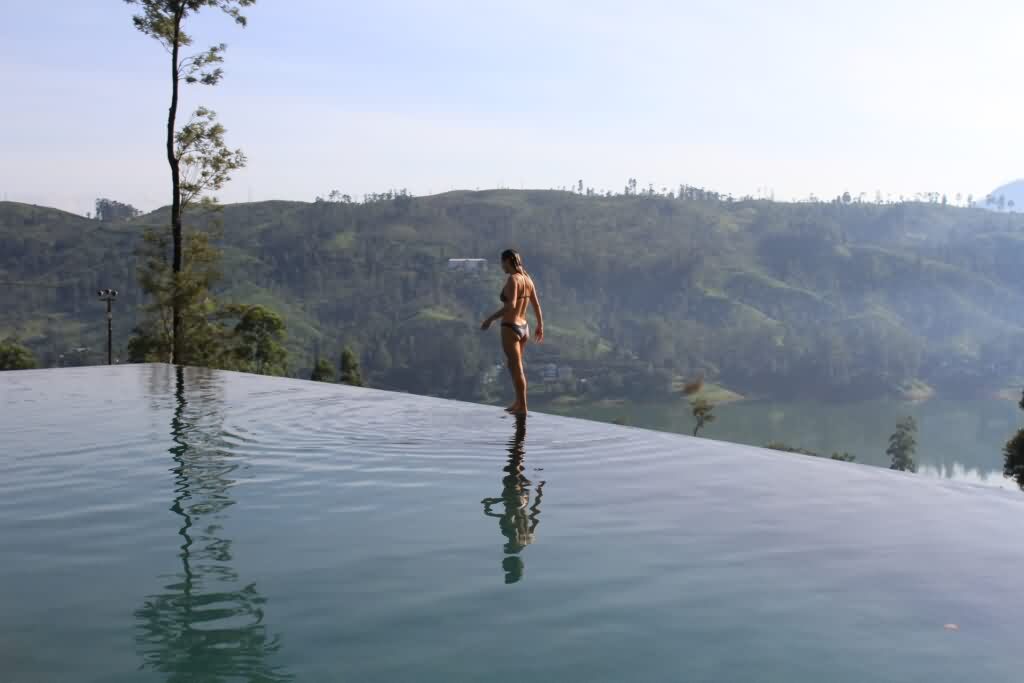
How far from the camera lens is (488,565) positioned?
462cm

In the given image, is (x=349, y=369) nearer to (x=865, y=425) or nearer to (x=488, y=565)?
(x=488, y=565)

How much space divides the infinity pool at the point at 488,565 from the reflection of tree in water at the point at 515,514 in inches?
1.2

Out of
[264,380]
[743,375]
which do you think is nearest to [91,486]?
[264,380]

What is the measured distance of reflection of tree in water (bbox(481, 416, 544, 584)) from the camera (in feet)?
15.3

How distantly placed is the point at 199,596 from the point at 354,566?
79 cm

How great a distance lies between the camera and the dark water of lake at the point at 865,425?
145 m

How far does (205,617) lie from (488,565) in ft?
4.67

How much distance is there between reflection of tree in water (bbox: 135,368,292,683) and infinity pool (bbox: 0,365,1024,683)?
0.01 metres

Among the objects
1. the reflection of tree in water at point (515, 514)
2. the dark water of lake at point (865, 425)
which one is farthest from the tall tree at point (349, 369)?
the dark water of lake at point (865, 425)

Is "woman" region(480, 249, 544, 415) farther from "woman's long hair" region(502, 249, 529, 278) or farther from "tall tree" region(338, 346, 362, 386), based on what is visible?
"tall tree" region(338, 346, 362, 386)

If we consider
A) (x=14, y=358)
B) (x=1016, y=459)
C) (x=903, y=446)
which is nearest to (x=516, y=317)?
(x=1016, y=459)

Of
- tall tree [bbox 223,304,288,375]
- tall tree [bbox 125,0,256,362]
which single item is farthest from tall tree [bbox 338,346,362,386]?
tall tree [bbox 125,0,256,362]

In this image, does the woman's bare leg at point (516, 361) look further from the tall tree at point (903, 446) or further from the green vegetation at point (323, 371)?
the tall tree at point (903, 446)

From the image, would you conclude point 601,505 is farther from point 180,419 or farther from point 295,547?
point 180,419
